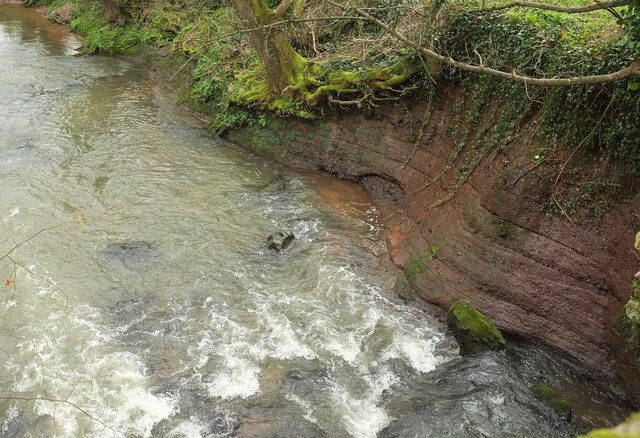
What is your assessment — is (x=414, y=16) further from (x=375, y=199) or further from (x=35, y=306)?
(x=35, y=306)

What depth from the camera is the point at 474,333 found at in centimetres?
750

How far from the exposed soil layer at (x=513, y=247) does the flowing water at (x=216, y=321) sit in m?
0.53

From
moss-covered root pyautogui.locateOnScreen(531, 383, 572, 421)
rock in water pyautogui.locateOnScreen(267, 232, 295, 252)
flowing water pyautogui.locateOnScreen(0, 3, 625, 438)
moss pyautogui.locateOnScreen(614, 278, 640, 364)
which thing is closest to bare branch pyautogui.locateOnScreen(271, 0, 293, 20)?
flowing water pyautogui.locateOnScreen(0, 3, 625, 438)

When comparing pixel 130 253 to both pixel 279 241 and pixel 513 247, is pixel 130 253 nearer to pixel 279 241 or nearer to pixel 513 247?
pixel 279 241

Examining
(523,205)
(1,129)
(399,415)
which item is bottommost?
(1,129)

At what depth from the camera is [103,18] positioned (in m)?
26.2

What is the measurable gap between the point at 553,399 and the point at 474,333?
1.42 m

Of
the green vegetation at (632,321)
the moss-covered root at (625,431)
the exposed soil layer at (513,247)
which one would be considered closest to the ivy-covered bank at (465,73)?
the exposed soil layer at (513,247)

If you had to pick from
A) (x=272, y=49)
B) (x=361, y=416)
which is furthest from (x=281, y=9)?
(x=361, y=416)

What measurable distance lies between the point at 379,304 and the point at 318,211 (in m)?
3.34

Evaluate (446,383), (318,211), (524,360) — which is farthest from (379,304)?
(318,211)

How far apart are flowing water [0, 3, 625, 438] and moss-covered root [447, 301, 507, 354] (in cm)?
18

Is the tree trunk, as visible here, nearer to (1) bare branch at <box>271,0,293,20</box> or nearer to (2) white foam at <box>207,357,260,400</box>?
(1) bare branch at <box>271,0,293,20</box>

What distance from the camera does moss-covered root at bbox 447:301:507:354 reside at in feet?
24.6
